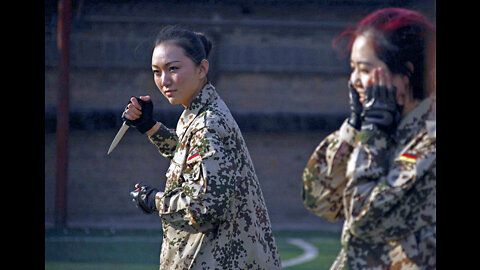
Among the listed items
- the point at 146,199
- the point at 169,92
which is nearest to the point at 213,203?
the point at 146,199

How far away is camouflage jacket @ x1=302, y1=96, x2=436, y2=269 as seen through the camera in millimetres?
2838

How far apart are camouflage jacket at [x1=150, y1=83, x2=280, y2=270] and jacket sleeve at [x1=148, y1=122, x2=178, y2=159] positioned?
43 centimetres

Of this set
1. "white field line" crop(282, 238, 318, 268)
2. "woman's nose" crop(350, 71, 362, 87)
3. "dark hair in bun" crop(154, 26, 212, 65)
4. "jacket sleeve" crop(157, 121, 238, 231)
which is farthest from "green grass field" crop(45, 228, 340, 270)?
"woman's nose" crop(350, 71, 362, 87)

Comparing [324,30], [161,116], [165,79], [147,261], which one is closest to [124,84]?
[161,116]

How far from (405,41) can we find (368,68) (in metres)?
0.16

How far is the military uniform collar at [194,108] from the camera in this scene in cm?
350

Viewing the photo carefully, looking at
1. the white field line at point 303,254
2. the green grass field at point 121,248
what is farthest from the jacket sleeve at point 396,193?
the white field line at point 303,254

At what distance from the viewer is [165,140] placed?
3.94 metres

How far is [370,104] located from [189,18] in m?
12.5

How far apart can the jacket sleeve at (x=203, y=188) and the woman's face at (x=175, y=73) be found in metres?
0.28

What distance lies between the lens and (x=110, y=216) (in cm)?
1476

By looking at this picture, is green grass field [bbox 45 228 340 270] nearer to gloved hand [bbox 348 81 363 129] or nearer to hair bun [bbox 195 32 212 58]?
hair bun [bbox 195 32 212 58]

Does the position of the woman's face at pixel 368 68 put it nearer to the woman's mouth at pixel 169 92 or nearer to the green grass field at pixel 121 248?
the woman's mouth at pixel 169 92
